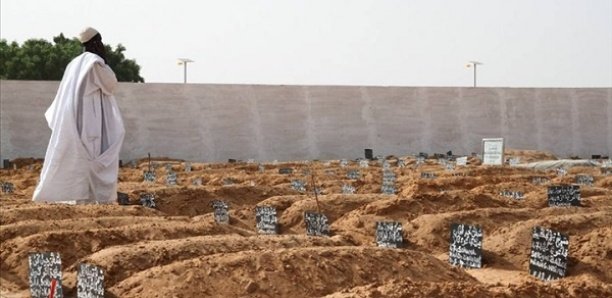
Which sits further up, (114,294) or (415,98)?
(415,98)

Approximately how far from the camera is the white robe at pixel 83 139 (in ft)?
32.5

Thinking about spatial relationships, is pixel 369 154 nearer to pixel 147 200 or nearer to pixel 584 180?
pixel 584 180

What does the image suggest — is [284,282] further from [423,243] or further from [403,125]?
[403,125]

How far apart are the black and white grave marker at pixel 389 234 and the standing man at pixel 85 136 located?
2879mm

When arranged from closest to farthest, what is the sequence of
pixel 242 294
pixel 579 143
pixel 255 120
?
pixel 242 294 < pixel 255 120 < pixel 579 143

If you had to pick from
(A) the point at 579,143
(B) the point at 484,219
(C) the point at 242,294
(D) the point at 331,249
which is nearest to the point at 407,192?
(B) the point at 484,219

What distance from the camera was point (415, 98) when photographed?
30.7 m

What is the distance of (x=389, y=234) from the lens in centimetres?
892

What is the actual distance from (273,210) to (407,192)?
270 centimetres

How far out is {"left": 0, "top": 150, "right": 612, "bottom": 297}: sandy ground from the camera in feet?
18.5

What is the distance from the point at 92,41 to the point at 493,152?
517 inches

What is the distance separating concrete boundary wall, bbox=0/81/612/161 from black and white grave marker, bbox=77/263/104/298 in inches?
844

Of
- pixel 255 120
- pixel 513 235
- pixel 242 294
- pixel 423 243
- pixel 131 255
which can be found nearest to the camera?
pixel 242 294

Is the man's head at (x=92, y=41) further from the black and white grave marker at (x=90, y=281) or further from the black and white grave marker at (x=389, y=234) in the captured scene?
the black and white grave marker at (x=90, y=281)
